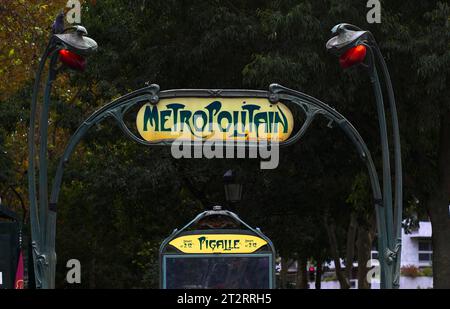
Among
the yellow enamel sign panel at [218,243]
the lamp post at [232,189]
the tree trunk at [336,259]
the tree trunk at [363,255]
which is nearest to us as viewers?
the yellow enamel sign panel at [218,243]

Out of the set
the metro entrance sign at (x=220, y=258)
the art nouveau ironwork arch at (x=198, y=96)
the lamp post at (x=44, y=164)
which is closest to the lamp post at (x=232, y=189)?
the metro entrance sign at (x=220, y=258)

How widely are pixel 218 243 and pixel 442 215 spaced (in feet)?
29.1

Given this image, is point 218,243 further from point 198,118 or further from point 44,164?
point 44,164

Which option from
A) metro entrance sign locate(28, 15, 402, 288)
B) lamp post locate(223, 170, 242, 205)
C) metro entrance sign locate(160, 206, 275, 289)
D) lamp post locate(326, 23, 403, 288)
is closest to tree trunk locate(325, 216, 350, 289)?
lamp post locate(223, 170, 242, 205)

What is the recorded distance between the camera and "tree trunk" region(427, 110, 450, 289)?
65.3 feet

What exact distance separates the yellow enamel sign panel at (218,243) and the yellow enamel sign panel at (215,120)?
4.06 ft

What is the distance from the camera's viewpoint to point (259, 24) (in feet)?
65.0

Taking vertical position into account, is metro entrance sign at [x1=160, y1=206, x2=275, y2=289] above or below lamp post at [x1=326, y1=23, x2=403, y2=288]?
below

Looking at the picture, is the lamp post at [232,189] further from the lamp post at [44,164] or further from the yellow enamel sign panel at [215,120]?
the lamp post at [44,164]

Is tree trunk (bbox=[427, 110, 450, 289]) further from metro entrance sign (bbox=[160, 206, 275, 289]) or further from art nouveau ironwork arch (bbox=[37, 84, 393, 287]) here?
metro entrance sign (bbox=[160, 206, 275, 289])

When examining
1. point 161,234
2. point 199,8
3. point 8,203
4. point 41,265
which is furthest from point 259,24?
point 8,203

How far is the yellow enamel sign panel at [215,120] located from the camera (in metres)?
12.1

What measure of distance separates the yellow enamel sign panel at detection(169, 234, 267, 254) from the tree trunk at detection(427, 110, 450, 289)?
8.24m

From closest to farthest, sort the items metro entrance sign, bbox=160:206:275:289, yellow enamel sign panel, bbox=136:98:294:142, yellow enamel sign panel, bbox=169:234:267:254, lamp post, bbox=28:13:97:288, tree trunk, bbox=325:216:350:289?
lamp post, bbox=28:13:97:288 → yellow enamel sign panel, bbox=136:98:294:142 → metro entrance sign, bbox=160:206:275:289 → yellow enamel sign panel, bbox=169:234:267:254 → tree trunk, bbox=325:216:350:289
